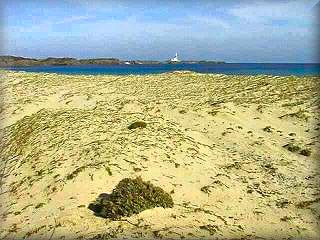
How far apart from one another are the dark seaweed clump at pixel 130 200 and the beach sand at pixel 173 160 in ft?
1.03

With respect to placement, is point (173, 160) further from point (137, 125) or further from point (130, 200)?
point (130, 200)

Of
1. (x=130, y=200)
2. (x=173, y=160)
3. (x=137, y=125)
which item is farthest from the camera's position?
(x=137, y=125)

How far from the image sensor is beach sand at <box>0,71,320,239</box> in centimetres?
1909

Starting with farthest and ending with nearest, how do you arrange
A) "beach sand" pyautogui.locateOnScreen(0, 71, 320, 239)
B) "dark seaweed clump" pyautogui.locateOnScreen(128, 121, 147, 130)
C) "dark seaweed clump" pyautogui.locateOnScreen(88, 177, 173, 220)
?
"dark seaweed clump" pyautogui.locateOnScreen(128, 121, 147, 130), "beach sand" pyautogui.locateOnScreen(0, 71, 320, 239), "dark seaweed clump" pyautogui.locateOnScreen(88, 177, 173, 220)

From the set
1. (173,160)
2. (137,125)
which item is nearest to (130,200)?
(173,160)

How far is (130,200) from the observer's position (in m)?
18.9

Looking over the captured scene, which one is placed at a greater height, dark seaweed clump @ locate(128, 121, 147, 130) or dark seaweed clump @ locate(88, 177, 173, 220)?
dark seaweed clump @ locate(128, 121, 147, 130)

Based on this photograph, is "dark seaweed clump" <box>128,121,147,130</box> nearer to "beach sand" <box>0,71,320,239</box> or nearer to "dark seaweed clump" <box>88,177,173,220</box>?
"beach sand" <box>0,71,320,239</box>

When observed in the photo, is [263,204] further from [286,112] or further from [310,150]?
[286,112]

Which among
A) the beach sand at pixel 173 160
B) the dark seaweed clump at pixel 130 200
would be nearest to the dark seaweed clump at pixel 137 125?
the beach sand at pixel 173 160

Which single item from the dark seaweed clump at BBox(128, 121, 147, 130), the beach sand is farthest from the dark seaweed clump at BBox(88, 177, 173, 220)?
the dark seaweed clump at BBox(128, 121, 147, 130)

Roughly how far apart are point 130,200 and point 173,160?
6522 millimetres

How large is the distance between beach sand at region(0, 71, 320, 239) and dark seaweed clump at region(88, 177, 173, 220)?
0.32 meters

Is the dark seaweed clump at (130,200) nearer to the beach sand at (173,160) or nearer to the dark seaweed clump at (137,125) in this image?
the beach sand at (173,160)
